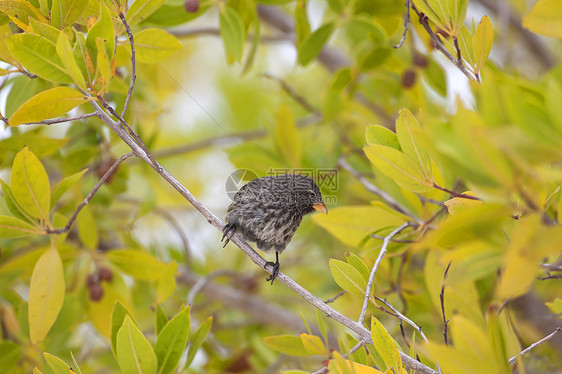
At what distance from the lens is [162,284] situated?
220 cm

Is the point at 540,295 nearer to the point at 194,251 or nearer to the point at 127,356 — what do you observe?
the point at 194,251

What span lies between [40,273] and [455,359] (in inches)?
60.4

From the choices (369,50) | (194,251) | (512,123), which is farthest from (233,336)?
(512,123)

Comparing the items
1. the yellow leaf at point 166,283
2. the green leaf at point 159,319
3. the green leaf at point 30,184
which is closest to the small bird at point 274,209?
the yellow leaf at point 166,283

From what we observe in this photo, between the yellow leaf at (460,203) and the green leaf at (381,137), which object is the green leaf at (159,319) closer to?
the green leaf at (381,137)

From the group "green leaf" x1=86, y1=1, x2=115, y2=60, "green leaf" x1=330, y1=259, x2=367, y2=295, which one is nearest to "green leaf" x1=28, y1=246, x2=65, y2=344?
"green leaf" x1=86, y1=1, x2=115, y2=60

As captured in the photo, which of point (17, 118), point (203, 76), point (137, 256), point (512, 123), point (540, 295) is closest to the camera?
point (512, 123)

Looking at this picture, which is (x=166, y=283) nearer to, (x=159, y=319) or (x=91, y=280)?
(x=159, y=319)

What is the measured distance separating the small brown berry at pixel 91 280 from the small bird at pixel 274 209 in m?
0.71

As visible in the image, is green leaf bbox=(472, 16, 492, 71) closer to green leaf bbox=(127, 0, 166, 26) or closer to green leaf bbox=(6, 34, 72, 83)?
green leaf bbox=(127, 0, 166, 26)

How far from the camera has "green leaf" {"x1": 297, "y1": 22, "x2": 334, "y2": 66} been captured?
2.56 metres

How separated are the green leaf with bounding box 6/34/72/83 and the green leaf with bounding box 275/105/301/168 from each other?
1.44 meters

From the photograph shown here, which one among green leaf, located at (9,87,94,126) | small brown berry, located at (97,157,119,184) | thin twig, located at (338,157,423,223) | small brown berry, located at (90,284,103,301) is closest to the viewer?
green leaf, located at (9,87,94,126)

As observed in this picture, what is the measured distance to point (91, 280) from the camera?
249 cm
